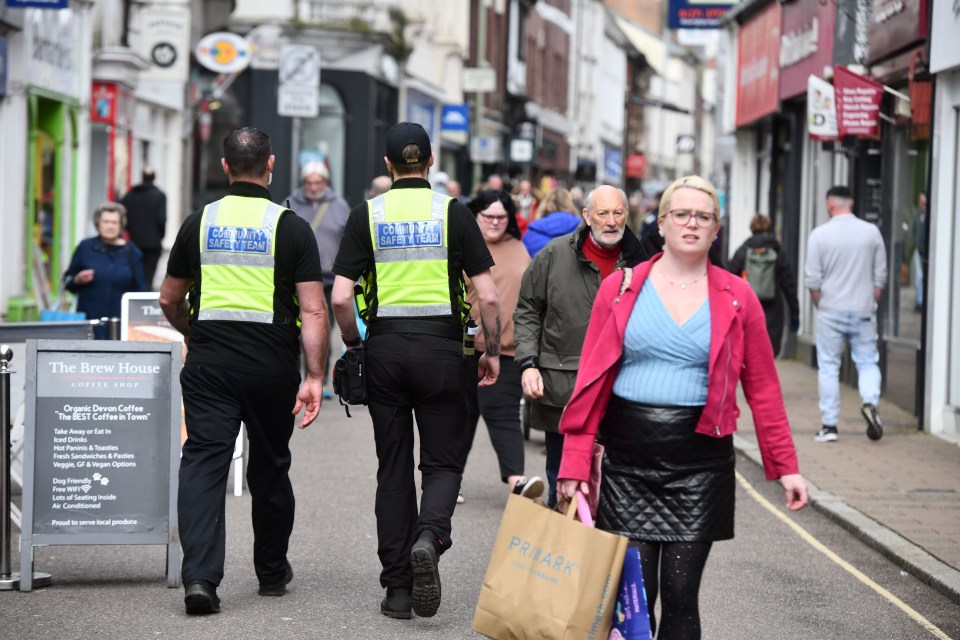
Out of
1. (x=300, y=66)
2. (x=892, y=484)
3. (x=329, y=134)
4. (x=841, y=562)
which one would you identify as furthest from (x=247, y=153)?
(x=329, y=134)

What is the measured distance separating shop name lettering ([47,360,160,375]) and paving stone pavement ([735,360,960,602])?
3.71m

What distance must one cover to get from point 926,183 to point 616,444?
9889mm

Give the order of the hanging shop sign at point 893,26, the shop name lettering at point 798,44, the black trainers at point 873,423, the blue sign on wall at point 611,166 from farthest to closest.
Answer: the blue sign on wall at point 611,166, the shop name lettering at point 798,44, the hanging shop sign at point 893,26, the black trainers at point 873,423

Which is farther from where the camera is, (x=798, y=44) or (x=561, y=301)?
A: (x=798, y=44)

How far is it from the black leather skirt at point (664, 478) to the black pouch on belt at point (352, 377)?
186 centimetres

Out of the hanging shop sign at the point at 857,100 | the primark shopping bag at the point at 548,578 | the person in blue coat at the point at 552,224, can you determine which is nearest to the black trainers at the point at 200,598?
the primark shopping bag at the point at 548,578

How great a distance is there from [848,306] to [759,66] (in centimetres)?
1338

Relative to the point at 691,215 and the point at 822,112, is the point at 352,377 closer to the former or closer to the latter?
the point at 691,215

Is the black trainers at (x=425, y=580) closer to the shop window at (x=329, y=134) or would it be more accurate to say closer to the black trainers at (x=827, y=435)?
the black trainers at (x=827, y=435)

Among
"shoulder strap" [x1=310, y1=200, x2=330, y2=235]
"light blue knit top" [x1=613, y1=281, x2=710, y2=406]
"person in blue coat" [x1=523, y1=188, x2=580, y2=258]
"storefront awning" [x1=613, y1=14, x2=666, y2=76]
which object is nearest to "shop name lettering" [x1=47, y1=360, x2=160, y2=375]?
"light blue knit top" [x1=613, y1=281, x2=710, y2=406]

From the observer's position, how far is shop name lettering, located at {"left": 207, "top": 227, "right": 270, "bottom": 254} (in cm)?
697

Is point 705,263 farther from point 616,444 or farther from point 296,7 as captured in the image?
point 296,7

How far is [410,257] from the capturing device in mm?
6949

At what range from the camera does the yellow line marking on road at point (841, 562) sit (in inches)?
288
